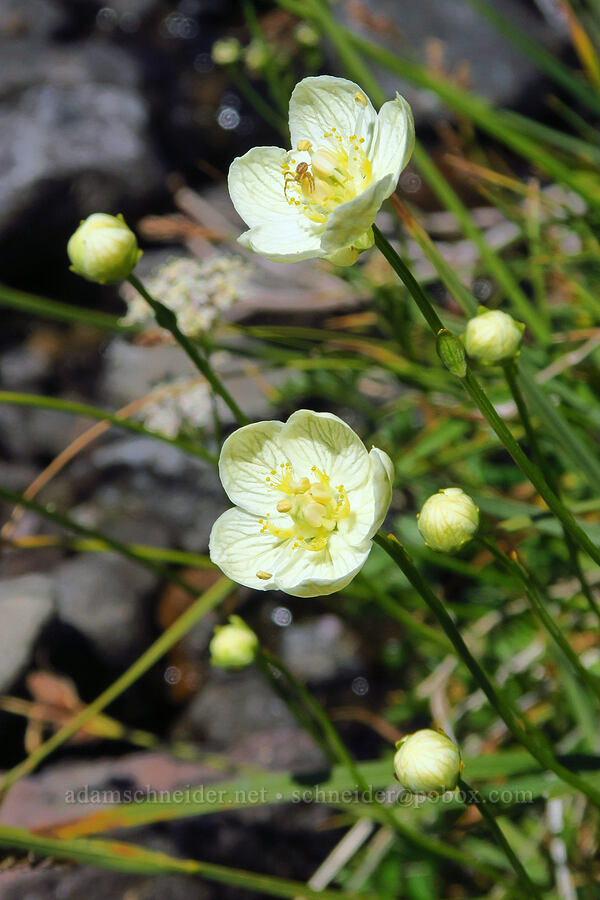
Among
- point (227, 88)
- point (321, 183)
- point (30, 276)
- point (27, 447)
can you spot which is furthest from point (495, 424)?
point (227, 88)

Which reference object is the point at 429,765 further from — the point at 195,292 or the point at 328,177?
the point at 195,292

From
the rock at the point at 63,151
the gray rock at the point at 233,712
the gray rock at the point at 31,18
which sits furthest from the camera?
the gray rock at the point at 31,18

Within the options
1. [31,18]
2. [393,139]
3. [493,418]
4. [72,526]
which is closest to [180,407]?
[72,526]

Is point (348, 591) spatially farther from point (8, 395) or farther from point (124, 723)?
point (124, 723)

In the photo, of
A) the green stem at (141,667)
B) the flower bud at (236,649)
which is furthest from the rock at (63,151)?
the flower bud at (236,649)

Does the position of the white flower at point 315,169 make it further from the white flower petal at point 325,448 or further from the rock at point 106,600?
the rock at point 106,600

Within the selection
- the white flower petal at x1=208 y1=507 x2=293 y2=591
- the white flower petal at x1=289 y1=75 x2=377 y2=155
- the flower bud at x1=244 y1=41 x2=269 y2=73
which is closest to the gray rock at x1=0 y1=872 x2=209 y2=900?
the white flower petal at x1=208 y1=507 x2=293 y2=591
